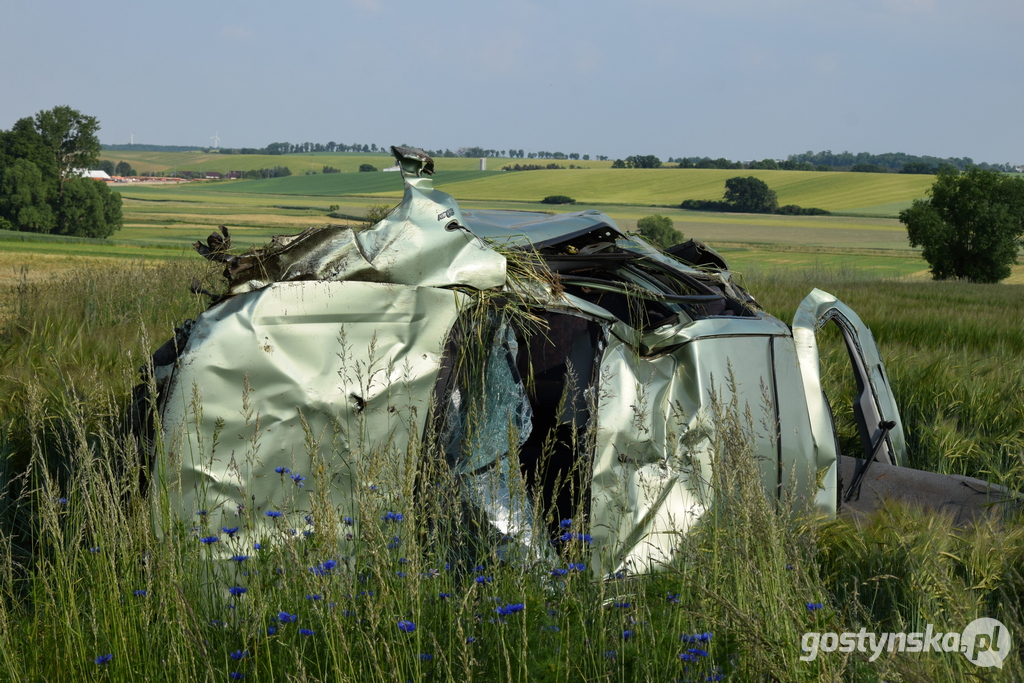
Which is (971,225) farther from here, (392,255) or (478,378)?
(392,255)

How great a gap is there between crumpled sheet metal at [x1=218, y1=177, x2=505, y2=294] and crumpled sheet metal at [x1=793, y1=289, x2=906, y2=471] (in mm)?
1574

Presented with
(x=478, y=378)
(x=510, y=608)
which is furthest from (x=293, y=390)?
(x=510, y=608)

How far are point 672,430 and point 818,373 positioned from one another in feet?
3.16

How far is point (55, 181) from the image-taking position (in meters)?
65.2

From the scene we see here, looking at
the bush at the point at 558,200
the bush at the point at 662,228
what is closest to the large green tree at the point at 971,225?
the bush at the point at 662,228

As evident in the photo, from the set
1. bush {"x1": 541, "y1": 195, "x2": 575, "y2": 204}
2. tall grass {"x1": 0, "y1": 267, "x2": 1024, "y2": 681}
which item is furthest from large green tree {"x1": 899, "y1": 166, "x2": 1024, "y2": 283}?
tall grass {"x1": 0, "y1": 267, "x2": 1024, "y2": 681}

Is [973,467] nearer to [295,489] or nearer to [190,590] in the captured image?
[295,489]

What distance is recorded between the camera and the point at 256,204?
254 feet

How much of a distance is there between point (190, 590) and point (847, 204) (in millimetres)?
82299

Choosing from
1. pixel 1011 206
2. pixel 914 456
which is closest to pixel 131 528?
pixel 914 456

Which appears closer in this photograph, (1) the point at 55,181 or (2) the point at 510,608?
(2) the point at 510,608

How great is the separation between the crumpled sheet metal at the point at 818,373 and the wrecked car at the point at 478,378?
0.02 meters

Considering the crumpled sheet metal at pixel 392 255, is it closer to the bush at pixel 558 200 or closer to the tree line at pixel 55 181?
the tree line at pixel 55 181

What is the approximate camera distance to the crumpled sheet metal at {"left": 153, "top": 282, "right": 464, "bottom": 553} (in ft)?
8.68
